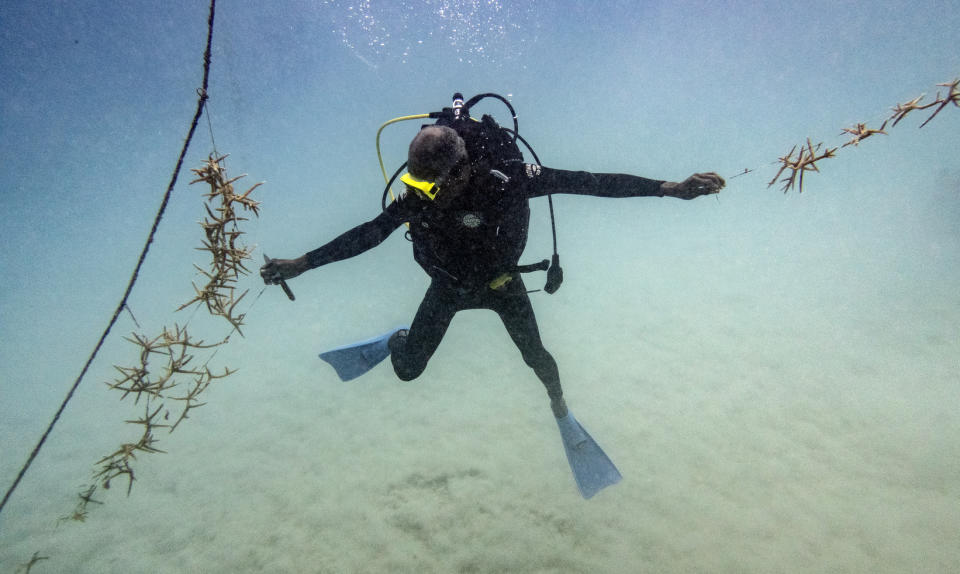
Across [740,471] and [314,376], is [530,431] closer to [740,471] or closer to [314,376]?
[740,471]

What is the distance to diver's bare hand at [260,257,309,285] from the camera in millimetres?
2838

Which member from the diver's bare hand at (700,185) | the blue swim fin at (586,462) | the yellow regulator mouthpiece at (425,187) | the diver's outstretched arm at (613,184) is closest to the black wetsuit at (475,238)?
the diver's outstretched arm at (613,184)

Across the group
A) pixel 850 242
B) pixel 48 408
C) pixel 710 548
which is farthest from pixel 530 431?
pixel 850 242

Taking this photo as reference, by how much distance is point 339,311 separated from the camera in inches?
620

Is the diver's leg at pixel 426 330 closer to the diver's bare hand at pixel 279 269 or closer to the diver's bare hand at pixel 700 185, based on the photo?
the diver's bare hand at pixel 279 269

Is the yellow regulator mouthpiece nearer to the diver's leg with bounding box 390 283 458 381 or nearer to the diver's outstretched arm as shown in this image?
the diver's outstretched arm

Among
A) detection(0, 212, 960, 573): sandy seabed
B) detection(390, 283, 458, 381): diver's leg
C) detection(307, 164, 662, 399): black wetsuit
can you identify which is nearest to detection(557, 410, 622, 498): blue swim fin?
detection(0, 212, 960, 573): sandy seabed

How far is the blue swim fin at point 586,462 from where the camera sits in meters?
4.62

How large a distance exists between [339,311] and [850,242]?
2655cm

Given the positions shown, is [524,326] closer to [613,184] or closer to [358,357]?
[613,184]

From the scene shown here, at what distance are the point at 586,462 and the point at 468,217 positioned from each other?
3.48 m

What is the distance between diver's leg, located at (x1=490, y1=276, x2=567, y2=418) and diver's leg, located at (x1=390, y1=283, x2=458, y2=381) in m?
0.52

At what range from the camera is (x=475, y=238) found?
3.52 m

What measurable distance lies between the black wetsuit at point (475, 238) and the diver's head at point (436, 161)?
284 mm
